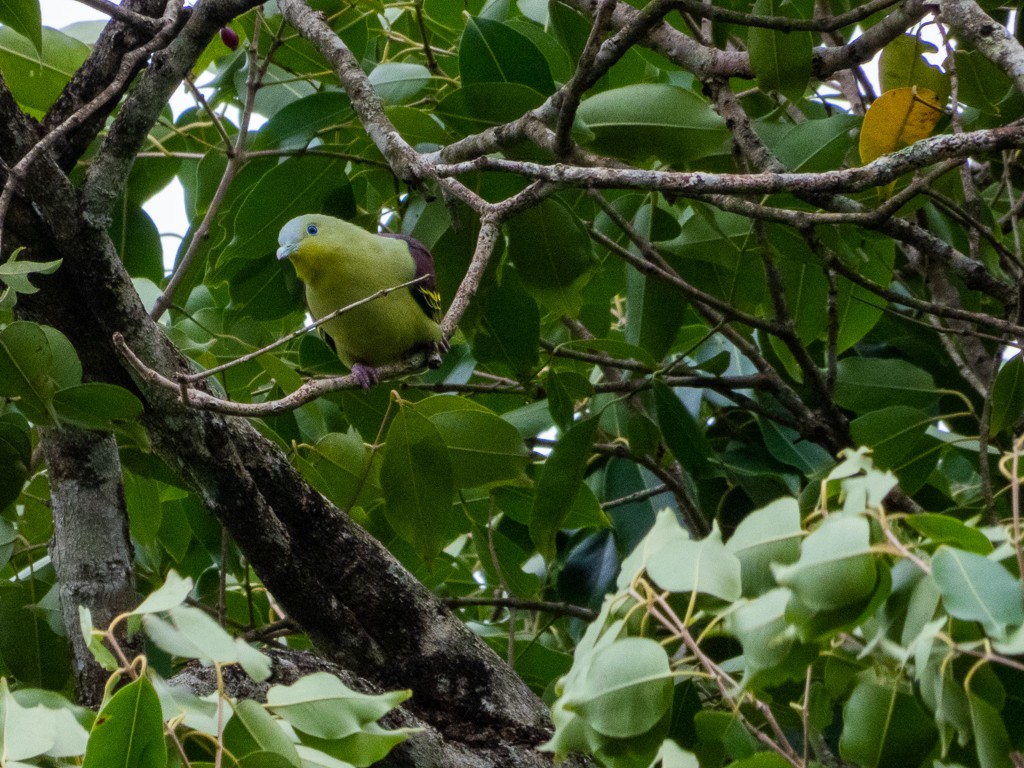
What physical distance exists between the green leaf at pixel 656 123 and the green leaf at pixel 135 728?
1.86m

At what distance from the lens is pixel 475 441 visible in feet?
9.92

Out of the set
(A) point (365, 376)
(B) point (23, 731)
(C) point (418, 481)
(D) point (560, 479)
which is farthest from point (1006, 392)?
(B) point (23, 731)

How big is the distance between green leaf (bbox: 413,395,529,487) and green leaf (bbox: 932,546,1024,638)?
1.86 m

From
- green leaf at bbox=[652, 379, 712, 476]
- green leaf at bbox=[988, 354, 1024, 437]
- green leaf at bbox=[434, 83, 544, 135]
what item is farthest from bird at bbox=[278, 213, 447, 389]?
green leaf at bbox=[988, 354, 1024, 437]

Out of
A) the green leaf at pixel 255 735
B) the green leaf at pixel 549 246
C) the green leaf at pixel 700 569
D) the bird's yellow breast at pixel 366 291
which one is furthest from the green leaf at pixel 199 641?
the bird's yellow breast at pixel 366 291

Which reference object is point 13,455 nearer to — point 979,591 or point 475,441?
point 475,441

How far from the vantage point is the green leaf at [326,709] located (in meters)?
1.60

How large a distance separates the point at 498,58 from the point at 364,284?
86cm

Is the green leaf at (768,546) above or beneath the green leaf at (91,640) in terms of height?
above

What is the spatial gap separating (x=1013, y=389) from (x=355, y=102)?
1827 mm

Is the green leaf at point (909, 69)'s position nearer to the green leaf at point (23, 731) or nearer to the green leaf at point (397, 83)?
the green leaf at point (397, 83)

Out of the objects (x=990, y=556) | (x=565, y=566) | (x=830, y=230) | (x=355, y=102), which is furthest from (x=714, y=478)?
(x=990, y=556)

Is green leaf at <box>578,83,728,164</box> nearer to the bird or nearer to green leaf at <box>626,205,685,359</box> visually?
green leaf at <box>626,205,685,359</box>

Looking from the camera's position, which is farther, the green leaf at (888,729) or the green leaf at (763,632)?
the green leaf at (888,729)
